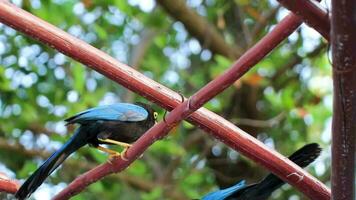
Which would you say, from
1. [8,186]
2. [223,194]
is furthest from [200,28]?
[8,186]

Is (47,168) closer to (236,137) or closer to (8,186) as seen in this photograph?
(8,186)

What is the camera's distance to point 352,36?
1.01 m

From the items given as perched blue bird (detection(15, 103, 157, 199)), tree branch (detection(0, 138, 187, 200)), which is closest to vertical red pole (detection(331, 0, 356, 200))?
perched blue bird (detection(15, 103, 157, 199))

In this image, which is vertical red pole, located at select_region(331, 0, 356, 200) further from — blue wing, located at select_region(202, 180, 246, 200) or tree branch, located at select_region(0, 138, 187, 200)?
tree branch, located at select_region(0, 138, 187, 200)

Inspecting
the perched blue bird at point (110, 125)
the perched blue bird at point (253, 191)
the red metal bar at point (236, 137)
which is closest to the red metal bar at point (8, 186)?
the red metal bar at point (236, 137)

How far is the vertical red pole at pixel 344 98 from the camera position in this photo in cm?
99

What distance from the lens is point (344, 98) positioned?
1073 millimetres

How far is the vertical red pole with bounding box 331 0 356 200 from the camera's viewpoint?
99cm

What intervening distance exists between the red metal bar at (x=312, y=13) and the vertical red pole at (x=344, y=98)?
69 mm

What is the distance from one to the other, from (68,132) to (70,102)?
18 centimetres

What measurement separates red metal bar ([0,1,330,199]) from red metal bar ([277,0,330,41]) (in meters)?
0.20

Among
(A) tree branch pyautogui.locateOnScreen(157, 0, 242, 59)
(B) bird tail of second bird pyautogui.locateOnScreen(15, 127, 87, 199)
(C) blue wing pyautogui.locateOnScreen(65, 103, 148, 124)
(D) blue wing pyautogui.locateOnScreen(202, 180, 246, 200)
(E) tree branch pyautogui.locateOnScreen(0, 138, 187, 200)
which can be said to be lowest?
(B) bird tail of second bird pyautogui.locateOnScreen(15, 127, 87, 199)

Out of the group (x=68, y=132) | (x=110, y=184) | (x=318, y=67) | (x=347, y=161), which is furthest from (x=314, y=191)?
(x=318, y=67)

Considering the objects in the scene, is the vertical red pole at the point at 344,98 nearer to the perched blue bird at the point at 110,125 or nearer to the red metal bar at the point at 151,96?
the red metal bar at the point at 151,96
